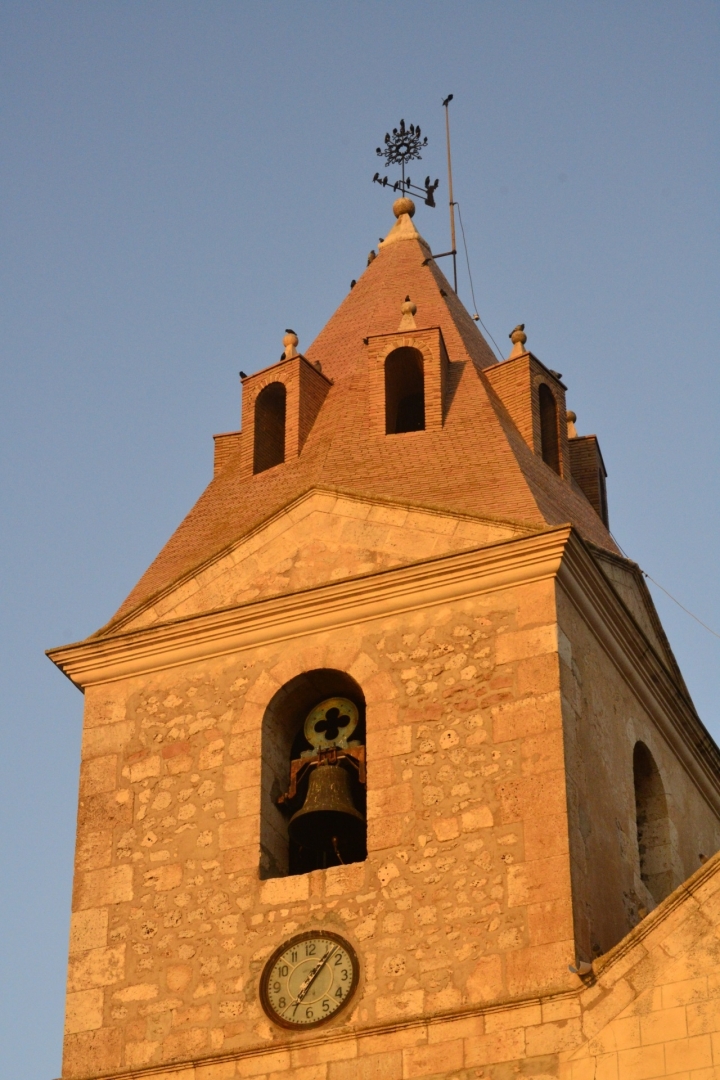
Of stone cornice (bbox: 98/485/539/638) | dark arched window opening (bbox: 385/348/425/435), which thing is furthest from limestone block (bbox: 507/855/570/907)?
dark arched window opening (bbox: 385/348/425/435)

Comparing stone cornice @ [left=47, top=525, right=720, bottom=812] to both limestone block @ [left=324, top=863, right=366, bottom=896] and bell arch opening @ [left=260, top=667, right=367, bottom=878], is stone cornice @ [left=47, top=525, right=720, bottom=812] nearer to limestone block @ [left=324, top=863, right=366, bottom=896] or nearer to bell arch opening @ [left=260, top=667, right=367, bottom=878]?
bell arch opening @ [left=260, top=667, right=367, bottom=878]

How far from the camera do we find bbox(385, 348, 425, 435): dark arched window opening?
19.6m

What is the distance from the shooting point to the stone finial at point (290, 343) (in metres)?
20.1

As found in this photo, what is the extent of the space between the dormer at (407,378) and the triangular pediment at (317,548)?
52.5 inches

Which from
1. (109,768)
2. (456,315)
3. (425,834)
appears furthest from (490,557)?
(456,315)

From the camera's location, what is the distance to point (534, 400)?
1972cm

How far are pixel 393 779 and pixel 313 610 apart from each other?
1742mm

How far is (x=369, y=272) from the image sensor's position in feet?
71.9

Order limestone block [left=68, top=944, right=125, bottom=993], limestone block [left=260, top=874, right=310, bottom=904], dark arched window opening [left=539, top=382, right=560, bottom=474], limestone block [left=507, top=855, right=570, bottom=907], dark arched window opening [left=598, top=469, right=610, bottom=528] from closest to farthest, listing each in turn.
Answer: limestone block [left=507, top=855, right=570, bottom=907] < limestone block [left=260, top=874, right=310, bottom=904] < limestone block [left=68, top=944, right=125, bottom=993] < dark arched window opening [left=539, top=382, right=560, bottom=474] < dark arched window opening [left=598, top=469, right=610, bottom=528]

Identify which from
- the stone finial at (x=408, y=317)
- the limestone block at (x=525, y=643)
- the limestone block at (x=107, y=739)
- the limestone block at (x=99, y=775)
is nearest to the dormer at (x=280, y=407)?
the stone finial at (x=408, y=317)

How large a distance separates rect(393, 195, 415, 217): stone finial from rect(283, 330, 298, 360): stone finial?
2937 mm

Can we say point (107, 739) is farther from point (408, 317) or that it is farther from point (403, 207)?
point (403, 207)

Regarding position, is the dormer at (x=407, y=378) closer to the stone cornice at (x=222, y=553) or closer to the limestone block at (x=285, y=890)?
the stone cornice at (x=222, y=553)

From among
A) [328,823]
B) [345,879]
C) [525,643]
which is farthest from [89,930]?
[525,643]
